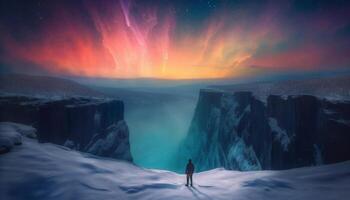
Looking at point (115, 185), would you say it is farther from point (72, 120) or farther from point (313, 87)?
point (313, 87)

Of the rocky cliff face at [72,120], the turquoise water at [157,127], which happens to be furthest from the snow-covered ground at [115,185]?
the turquoise water at [157,127]

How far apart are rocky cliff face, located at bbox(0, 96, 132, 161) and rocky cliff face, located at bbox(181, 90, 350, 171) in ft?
51.3

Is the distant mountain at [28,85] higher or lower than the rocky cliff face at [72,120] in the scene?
higher

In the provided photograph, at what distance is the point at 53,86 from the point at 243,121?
1357 inches

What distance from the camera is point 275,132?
23141 mm

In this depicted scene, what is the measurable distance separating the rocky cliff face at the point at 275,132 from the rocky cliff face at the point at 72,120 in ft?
51.3

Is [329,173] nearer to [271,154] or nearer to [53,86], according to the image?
[271,154]

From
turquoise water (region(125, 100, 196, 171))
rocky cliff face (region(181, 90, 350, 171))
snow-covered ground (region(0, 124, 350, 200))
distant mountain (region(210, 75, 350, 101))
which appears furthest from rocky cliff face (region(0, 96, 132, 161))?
turquoise water (region(125, 100, 196, 171))

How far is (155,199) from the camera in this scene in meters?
8.55

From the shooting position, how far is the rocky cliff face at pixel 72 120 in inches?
858

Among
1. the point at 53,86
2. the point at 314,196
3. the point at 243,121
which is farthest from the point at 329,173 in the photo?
the point at 53,86

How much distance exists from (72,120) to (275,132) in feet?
69.6

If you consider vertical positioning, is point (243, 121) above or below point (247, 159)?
above

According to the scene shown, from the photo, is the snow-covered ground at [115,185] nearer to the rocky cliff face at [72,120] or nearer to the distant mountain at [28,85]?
the rocky cliff face at [72,120]
